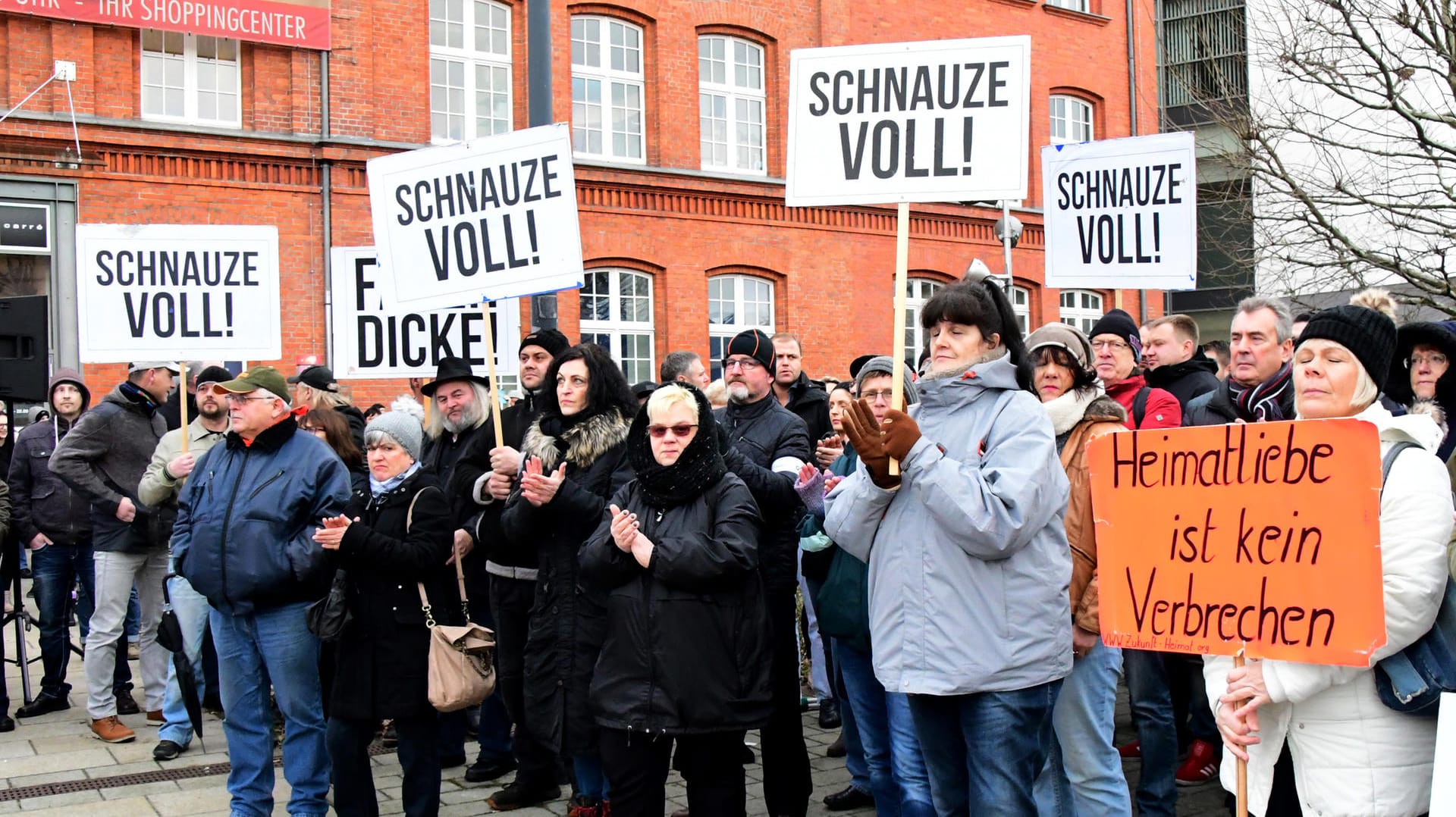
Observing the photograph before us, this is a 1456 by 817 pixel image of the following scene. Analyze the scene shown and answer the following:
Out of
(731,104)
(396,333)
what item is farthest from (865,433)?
(731,104)

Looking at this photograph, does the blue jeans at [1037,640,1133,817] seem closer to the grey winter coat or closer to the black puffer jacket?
the grey winter coat

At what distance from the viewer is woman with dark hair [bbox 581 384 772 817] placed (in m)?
4.63

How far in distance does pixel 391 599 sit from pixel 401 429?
732mm

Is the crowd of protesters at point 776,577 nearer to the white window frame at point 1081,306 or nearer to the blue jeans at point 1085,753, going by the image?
the blue jeans at point 1085,753

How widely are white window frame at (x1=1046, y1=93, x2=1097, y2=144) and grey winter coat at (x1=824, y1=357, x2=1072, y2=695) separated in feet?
68.1

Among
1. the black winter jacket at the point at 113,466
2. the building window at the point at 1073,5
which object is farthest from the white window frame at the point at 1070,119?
the black winter jacket at the point at 113,466

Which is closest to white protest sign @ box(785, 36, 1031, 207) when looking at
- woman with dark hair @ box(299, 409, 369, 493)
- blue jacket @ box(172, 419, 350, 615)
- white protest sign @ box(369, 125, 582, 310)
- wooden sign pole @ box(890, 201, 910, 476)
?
wooden sign pole @ box(890, 201, 910, 476)

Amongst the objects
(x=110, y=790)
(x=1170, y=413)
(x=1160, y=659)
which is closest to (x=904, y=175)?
(x=1170, y=413)

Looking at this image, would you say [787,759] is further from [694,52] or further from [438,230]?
[694,52]

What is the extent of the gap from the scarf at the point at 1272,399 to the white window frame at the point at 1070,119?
1860 centimetres

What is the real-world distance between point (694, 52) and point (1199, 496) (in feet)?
58.0

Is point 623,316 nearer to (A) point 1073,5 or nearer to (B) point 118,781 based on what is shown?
(A) point 1073,5

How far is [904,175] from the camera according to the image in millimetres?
4688

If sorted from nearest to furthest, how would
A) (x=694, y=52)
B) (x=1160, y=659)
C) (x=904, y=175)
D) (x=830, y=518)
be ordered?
(x=830, y=518) < (x=904, y=175) < (x=1160, y=659) < (x=694, y=52)
